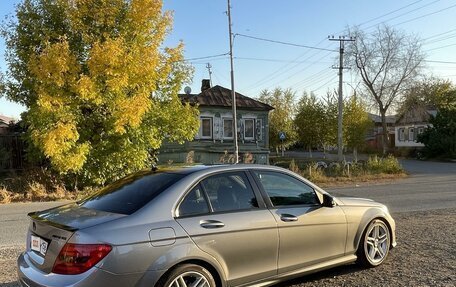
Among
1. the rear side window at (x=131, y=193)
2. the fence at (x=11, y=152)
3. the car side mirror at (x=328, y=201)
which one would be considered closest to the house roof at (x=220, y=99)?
the fence at (x=11, y=152)

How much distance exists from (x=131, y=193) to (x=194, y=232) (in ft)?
2.68

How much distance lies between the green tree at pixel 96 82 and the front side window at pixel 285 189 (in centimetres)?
1192

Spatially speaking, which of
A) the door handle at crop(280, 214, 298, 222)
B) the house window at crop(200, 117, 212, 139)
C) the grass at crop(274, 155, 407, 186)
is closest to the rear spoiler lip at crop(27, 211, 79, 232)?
the door handle at crop(280, 214, 298, 222)

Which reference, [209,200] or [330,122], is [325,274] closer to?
[209,200]

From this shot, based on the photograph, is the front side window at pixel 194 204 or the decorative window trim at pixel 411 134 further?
the decorative window trim at pixel 411 134

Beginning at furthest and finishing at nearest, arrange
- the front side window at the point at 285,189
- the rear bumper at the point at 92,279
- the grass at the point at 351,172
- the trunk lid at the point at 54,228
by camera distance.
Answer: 1. the grass at the point at 351,172
2. the front side window at the point at 285,189
3. the trunk lid at the point at 54,228
4. the rear bumper at the point at 92,279

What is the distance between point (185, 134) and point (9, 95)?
6.98 metres

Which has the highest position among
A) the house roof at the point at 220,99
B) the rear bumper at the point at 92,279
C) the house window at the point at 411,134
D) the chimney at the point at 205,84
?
the chimney at the point at 205,84

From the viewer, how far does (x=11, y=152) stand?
74.2ft

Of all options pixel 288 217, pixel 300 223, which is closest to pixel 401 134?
pixel 300 223

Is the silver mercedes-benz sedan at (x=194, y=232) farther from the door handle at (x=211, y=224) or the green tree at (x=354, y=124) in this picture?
the green tree at (x=354, y=124)

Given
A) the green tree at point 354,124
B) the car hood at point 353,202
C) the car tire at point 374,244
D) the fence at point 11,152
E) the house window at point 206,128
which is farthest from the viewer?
the green tree at point 354,124

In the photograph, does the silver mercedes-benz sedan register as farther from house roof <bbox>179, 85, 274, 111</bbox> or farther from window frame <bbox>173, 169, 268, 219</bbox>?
house roof <bbox>179, 85, 274, 111</bbox>

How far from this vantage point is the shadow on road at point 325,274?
5434mm
